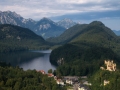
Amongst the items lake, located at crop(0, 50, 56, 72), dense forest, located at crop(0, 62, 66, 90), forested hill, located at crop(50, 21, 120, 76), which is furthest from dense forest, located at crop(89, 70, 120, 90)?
lake, located at crop(0, 50, 56, 72)

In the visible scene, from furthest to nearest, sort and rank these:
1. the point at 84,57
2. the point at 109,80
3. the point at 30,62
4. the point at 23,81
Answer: the point at 30,62 → the point at 84,57 → the point at 109,80 → the point at 23,81

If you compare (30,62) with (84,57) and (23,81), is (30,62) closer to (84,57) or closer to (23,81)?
(84,57)

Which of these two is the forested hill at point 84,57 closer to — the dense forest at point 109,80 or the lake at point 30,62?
the lake at point 30,62

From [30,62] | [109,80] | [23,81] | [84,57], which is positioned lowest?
[30,62]

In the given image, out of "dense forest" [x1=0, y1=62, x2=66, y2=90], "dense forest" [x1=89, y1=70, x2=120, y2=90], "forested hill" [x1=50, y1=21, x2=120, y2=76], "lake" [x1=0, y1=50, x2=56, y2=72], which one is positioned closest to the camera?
"dense forest" [x1=0, y1=62, x2=66, y2=90]

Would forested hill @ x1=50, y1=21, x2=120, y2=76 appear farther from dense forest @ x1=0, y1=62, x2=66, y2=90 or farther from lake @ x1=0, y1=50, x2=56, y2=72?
dense forest @ x1=0, y1=62, x2=66, y2=90

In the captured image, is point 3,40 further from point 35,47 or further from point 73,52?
point 73,52

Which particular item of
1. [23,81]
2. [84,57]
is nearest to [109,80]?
[23,81]

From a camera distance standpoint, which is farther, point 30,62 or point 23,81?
point 30,62

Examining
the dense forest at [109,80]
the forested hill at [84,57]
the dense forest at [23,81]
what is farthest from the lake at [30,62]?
the dense forest at [109,80]

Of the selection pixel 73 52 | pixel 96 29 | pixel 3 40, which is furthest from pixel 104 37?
pixel 3 40
